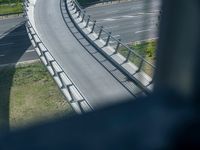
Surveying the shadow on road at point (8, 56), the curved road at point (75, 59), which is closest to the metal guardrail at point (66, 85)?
the curved road at point (75, 59)

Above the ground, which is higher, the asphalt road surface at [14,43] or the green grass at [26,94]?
the asphalt road surface at [14,43]

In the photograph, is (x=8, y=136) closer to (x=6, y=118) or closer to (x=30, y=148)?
(x=30, y=148)

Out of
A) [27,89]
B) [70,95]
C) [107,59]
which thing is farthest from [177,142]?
[27,89]

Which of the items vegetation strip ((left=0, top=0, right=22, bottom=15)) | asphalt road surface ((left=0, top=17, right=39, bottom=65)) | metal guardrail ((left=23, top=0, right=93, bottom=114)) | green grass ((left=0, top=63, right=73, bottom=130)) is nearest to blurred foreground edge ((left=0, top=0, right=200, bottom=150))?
metal guardrail ((left=23, top=0, right=93, bottom=114))

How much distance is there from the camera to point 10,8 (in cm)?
2586

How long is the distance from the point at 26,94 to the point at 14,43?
19.4 feet

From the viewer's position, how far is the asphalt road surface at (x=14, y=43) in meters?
18.7

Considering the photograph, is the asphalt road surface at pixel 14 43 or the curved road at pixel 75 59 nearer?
the curved road at pixel 75 59

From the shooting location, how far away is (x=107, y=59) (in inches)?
503

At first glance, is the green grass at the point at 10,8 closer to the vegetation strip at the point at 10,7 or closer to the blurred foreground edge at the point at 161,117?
the vegetation strip at the point at 10,7

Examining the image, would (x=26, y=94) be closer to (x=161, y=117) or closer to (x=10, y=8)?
(x=10, y=8)

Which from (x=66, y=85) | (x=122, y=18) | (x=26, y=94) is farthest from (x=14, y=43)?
(x=66, y=85)

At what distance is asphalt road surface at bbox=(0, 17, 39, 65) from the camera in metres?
18.7

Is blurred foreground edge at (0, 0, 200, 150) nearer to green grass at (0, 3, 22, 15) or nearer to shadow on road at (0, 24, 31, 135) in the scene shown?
shadow on road at (0, 24, 31, 135)
